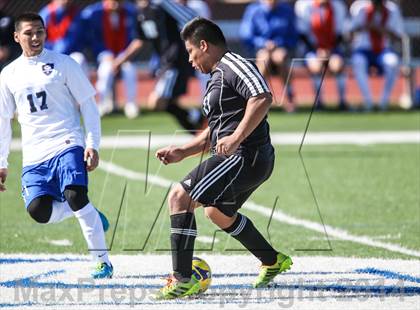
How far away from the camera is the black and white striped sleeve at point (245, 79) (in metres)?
6.32

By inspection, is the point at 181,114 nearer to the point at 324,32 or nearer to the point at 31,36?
the point at 324,32

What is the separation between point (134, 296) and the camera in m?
6.52

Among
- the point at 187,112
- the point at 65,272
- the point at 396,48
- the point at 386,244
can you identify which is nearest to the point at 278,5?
Result: the point at 396,48

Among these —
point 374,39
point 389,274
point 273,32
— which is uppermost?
point 389,274

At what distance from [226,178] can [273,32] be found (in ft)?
43.1

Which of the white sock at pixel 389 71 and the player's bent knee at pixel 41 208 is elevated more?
the player's bent knee at pixel 41 208

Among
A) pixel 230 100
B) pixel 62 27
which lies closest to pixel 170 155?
pixel 230 100

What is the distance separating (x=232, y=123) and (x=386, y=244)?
2.36 meters

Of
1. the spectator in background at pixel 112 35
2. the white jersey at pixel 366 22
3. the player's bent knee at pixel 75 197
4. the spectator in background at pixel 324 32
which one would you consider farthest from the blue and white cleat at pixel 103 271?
the white jersey at pixel 366 22

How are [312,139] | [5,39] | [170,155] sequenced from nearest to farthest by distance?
[170,155], [312,139], [5,39]

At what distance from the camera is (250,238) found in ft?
22.4

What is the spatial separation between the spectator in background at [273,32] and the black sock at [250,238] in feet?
41.1

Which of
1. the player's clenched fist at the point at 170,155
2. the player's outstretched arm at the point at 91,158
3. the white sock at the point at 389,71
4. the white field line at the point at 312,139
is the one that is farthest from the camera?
the white sock at the point at 389,71

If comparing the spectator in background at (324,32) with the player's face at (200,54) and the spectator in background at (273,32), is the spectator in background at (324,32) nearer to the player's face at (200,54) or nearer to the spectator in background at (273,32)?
the spectator in background at (273,32)
